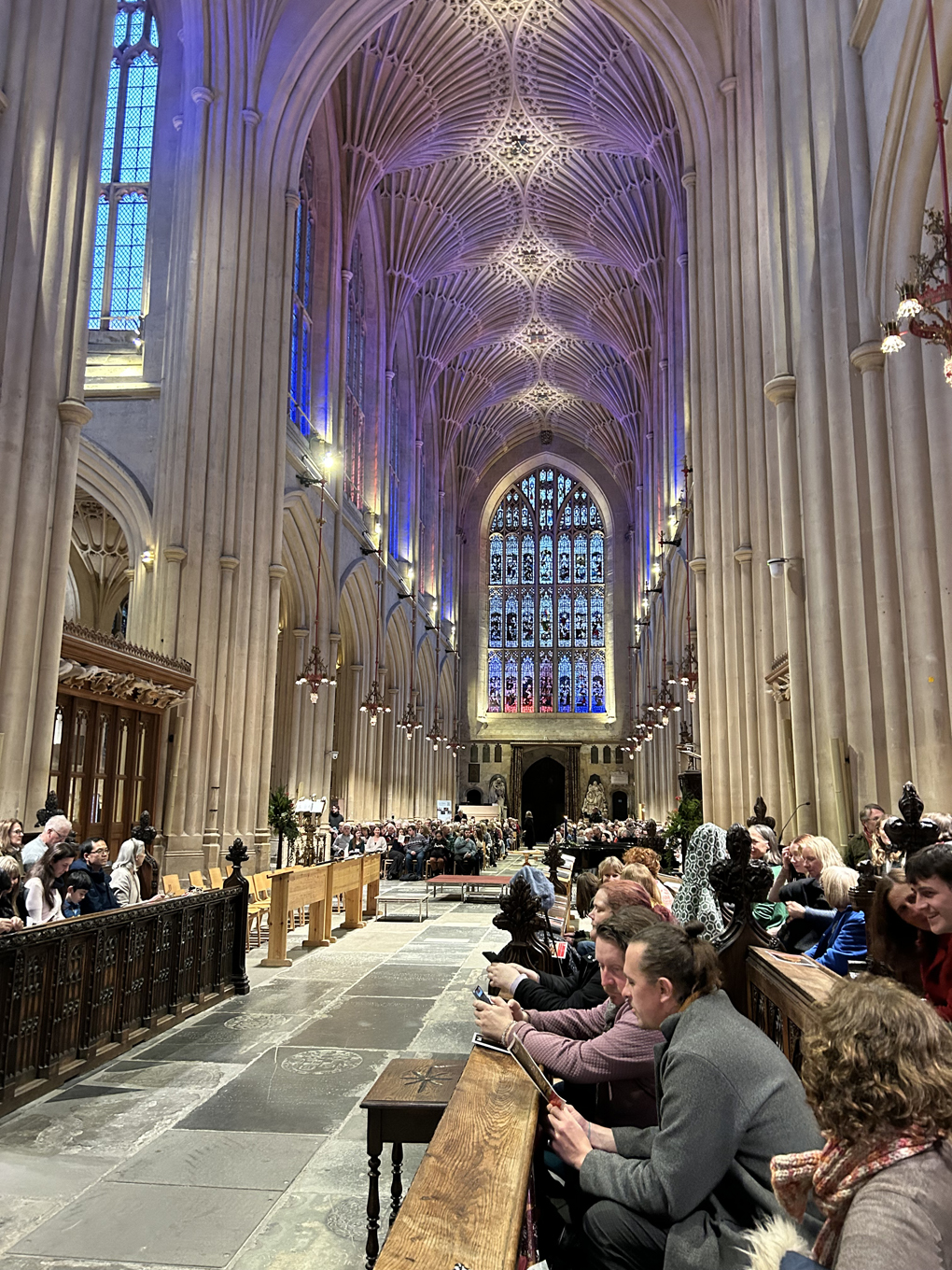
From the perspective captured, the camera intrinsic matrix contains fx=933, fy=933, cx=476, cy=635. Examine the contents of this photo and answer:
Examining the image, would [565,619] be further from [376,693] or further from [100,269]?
[100,269]

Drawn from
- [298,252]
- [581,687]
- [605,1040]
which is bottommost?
[605,1040]

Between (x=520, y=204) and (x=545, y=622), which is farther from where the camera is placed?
(x=545, y=622)

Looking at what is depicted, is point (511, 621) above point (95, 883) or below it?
above

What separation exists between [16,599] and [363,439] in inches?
654

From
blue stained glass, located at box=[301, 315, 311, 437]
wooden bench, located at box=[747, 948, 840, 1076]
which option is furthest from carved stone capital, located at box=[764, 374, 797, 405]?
blue stained glass, located at box=[301, 315, 311, 437]

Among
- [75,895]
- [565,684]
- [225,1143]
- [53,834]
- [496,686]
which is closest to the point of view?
[225,1143]

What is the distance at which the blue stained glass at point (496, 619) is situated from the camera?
38375 mm

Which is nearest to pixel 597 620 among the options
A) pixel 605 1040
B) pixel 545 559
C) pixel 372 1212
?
pixel 545 559

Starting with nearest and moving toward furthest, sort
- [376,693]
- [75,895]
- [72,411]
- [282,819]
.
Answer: [75,895], [72,411], [282,819], [376,693]

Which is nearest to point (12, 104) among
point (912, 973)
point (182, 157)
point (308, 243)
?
point (182, 157)

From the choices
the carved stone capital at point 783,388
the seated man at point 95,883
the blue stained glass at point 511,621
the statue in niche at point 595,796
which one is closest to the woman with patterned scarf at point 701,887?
the seated man at point 95,883

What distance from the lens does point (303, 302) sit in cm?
1867

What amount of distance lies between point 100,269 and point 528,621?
25725mm

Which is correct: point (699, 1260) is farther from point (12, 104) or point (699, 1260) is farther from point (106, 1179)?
point (12, 104)
